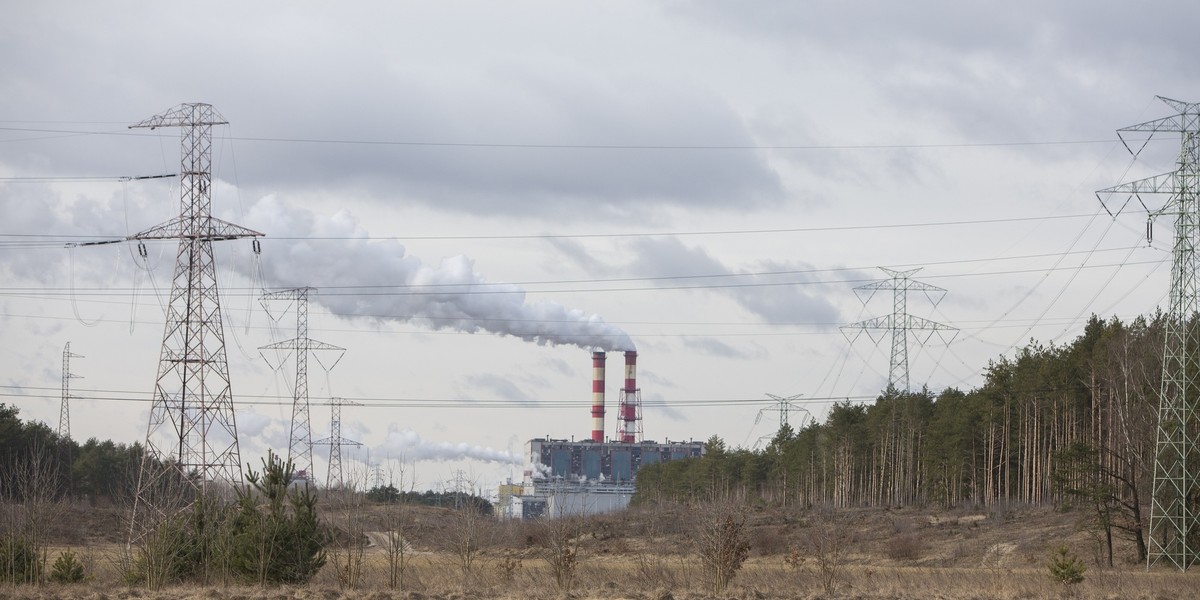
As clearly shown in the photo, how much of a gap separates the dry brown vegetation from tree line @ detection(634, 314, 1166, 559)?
315cm

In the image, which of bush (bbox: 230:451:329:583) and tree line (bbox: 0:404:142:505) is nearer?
bush (bbox: 230:451:329:583)

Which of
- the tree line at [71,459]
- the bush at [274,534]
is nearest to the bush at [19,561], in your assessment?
the bush at [274,534]

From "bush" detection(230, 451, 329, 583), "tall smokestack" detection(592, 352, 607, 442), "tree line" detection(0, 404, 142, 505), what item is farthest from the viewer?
"tall smokestack" detection(592, 352, 607, 442)

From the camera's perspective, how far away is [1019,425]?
79750 millimetres

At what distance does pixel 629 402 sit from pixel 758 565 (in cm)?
13322

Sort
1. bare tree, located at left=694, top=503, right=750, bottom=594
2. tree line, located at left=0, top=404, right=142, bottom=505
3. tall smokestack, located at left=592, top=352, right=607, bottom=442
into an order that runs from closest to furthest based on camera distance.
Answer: bare tree, located at left=694, top=503, right=750, bottom=594, tree line, located at left=0, top=404, right=142, bottom=505, tall smokestack, located at left=592, top=352, right=607, bottom=442

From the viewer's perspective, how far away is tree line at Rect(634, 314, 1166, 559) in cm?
5197

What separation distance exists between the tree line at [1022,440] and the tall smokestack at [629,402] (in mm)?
50019

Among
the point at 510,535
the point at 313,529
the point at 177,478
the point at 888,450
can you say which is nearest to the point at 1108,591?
the point at 313,529

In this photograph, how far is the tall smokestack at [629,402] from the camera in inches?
6885

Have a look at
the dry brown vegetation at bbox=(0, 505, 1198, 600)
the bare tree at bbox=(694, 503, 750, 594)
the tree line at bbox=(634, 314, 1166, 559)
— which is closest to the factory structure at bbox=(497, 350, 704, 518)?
the tree line at bbox=(634, 314, 1166, 559)

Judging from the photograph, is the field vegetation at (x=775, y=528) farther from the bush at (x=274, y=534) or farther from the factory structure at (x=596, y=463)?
the factory structure at (x=596, y=463)

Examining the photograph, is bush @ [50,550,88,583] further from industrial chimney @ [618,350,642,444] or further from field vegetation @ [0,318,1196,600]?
industrial chimney @ [618,350,642,444]

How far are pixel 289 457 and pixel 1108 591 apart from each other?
78.7 ft
